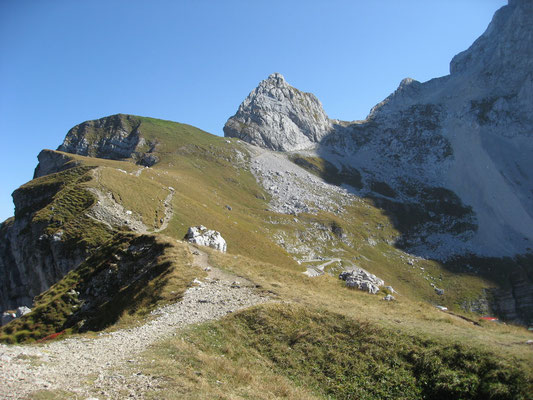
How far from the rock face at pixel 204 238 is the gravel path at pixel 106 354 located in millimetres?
19037

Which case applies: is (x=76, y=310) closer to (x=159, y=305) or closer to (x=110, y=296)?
(x=110, y=296)

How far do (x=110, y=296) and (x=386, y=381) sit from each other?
86.7 ft

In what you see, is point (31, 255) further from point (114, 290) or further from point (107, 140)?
point (107, 140)

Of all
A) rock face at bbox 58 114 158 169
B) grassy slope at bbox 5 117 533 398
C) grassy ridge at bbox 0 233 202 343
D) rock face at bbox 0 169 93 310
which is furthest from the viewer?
rock face at bbox 58 114 158 169

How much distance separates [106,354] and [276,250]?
72833 millimetres

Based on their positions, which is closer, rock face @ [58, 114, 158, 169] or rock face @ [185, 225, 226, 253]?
rock face @ [185, 225, 226, 253]

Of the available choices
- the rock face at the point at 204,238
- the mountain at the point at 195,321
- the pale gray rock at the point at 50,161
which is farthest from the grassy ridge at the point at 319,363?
the pale gray rock at the point at 50,161

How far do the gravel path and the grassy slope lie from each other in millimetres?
2127

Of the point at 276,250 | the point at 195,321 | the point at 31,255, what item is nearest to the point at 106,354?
the point at 195,321

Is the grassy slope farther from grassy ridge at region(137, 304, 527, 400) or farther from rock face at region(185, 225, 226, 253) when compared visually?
rock face at region(185, 225, 226, 253)

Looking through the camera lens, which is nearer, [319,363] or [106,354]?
[106,354]

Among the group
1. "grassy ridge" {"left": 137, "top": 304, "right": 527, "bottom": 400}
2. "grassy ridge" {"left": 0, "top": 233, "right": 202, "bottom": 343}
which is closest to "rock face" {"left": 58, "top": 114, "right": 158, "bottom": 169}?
"grassy ridge" {"left": 0, "top": 233, "right": 202, "bottom": 343}

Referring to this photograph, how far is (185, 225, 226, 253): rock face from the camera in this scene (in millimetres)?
47375

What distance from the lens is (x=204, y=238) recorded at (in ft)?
160
